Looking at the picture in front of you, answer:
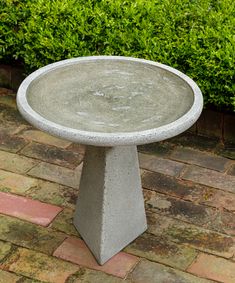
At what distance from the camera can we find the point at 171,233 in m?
4.18

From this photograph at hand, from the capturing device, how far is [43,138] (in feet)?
17.1

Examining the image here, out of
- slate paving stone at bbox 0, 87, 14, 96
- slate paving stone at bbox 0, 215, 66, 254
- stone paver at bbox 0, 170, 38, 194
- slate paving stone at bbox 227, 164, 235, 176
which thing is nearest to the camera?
slate paving stone at bbox 0, 215, 66, 254

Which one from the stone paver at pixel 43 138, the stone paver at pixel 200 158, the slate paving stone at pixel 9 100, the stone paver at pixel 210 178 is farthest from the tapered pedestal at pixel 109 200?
the slate paving stone at pixel 9 100

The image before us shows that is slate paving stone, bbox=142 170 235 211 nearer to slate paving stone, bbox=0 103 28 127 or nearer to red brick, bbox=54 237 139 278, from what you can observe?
red brick, bbox=54 237 139 278

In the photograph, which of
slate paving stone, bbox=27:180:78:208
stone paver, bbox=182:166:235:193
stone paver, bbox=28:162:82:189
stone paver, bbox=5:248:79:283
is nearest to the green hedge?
stone paver, bbox=182:166:235:193

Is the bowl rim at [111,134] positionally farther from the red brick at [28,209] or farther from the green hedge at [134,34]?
the green hedge at [134,34]

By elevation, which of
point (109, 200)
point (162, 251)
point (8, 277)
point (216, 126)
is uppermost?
point (109, 200)

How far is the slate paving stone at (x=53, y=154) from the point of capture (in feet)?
16.1

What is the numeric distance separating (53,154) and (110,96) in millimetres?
1368

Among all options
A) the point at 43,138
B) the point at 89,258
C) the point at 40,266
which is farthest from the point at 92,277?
the point at 43,138

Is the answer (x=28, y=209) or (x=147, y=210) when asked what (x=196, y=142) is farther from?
(x=28, y=209)

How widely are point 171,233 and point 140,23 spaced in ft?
6.47

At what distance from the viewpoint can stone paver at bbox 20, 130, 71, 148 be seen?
16.9 feet

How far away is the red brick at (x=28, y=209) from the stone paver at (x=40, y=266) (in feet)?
1.07
